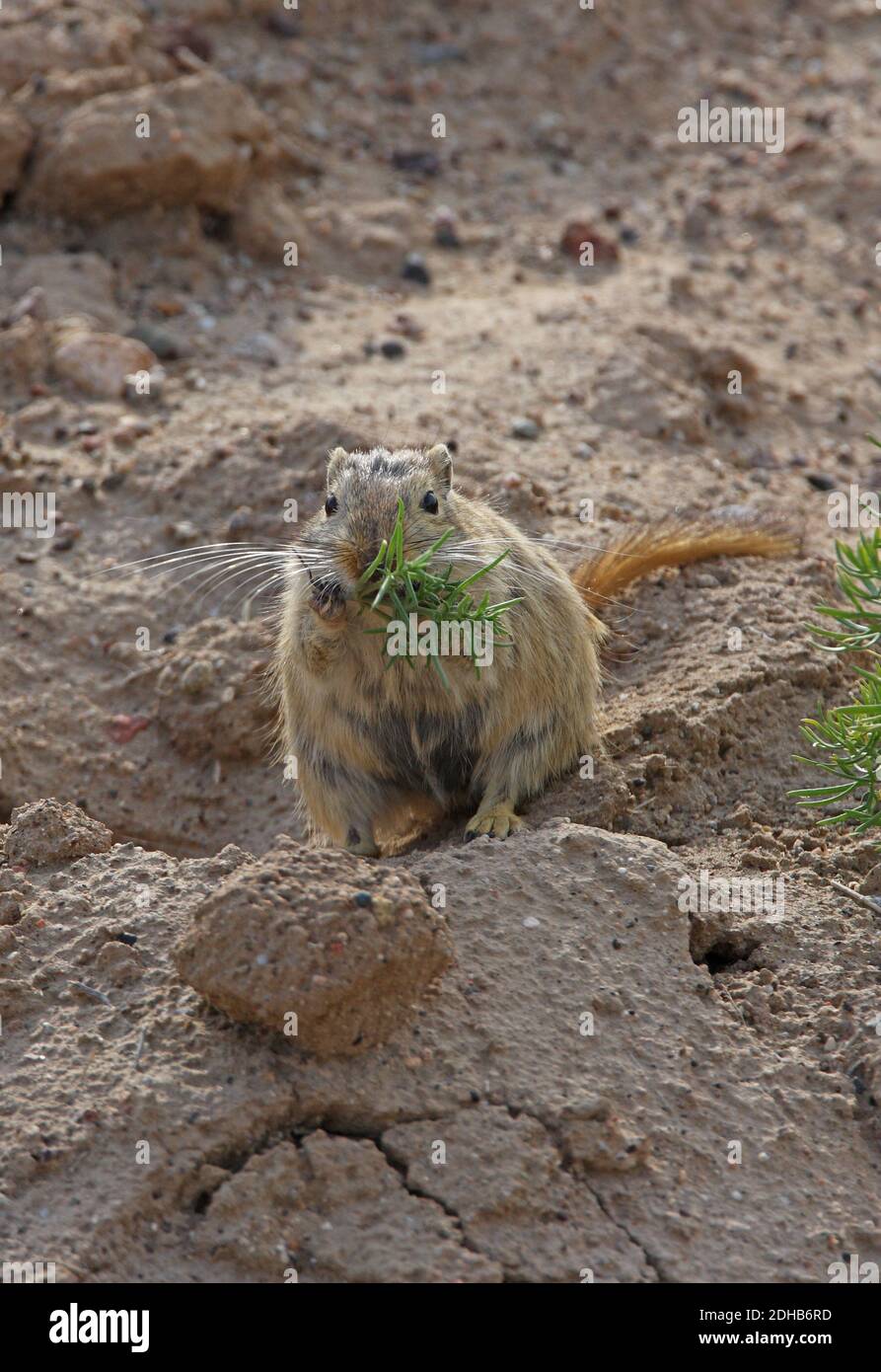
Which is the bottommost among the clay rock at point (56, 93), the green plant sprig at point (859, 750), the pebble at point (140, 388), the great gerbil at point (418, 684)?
the green plant sprig at point (859, 750)

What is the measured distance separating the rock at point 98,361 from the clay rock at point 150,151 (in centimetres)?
106

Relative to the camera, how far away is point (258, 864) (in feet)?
12.2

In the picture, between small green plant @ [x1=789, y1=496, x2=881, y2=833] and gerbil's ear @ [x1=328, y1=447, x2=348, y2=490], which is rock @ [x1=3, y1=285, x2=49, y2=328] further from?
small green plant @ [x1=789, y1=496, x2=881, y2=833]

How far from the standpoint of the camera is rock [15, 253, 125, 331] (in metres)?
7.70

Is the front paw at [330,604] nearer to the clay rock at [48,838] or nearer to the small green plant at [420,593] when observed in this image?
the small green plant at [420,593]

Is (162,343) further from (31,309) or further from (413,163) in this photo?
(413,163)

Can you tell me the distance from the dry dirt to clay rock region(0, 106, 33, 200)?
0.02 metres

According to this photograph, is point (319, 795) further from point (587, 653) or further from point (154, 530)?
point (154, 530)

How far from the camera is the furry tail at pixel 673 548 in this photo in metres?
5.84

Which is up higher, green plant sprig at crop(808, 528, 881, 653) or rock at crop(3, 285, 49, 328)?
rock at crop(3, 285, 49, 328)

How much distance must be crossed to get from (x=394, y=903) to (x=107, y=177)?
5548mm

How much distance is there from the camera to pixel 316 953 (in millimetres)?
3494

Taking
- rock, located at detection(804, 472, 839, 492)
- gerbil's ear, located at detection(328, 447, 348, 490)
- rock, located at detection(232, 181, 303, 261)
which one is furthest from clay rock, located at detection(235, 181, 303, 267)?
gerbil's ear, located at detection(328, 447, 348, 490)
